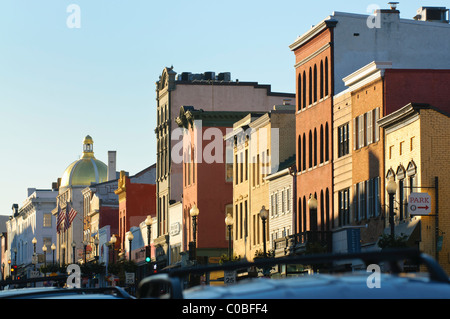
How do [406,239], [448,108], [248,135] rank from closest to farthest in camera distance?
[406,239] → [448,108] → [248,135]

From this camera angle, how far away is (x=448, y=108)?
49438mm

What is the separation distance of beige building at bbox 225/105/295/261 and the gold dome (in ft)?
233

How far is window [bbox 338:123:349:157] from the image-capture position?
5466 cm

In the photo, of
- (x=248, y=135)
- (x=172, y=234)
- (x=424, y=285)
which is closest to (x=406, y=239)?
(x=248, y=135)

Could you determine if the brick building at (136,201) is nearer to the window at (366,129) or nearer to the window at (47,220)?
the window at (366,129)

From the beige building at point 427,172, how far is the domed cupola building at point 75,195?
9227cm

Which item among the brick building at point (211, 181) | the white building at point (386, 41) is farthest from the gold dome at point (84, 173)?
the white building at point (386, 41)

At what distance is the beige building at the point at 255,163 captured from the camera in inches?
2657

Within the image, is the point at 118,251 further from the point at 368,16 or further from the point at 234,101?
the point at 368,16

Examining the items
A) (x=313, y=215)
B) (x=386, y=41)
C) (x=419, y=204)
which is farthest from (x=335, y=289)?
(x=386, y=41)

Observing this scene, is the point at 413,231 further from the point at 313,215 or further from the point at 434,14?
the point at 434,14

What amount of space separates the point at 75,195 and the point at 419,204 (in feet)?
346

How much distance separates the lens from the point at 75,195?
14375 centimetres
